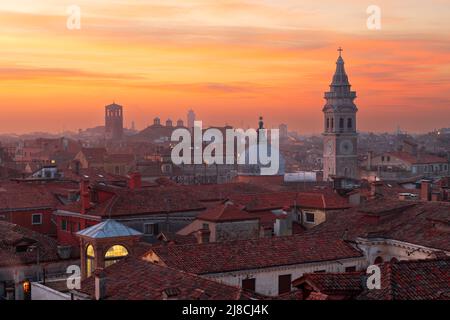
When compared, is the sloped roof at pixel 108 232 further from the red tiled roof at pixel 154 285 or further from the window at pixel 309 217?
the window at pixel 309 217

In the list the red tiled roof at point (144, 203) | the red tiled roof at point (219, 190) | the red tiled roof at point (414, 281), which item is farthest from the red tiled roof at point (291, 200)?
the red tiled roof at point (414, 281)

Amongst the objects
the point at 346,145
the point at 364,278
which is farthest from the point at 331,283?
the point at 346,145

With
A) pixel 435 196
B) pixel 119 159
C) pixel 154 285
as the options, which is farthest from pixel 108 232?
pixel 119 159

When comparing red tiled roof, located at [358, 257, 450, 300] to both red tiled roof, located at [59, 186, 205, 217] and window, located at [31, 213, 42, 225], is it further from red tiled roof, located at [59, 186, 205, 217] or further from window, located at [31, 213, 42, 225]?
window, located at [31, 213, 42, 225]

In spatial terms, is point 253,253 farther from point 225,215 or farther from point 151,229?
point 151,229

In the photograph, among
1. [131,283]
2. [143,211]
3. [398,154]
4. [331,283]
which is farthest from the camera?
[398,154]

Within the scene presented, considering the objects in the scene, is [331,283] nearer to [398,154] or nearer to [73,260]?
[73,260]

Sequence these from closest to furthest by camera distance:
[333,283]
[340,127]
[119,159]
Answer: [333,283], [340,127], [119,159]
